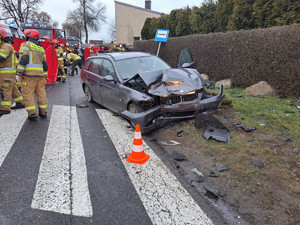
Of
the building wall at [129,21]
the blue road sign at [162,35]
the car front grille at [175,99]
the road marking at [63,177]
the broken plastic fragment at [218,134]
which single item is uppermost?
the building wall at [129,21]

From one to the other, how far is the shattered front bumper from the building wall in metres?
33.7

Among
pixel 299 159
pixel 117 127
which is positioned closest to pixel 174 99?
pixel 117 127

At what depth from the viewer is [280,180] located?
10.0 feet

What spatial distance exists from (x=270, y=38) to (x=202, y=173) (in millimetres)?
5806

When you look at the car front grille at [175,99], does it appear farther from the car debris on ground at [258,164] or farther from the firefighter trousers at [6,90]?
the firefighter trousers at [6,90]

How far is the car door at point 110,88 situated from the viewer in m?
5.50

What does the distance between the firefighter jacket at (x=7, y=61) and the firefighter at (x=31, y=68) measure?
463 millimetres

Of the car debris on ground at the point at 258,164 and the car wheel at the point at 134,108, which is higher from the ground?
the car wheel at the point at 134,108

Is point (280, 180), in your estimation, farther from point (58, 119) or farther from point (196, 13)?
point (196, 13)

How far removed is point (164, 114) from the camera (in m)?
4.70

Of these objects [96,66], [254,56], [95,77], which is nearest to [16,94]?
[95,77]

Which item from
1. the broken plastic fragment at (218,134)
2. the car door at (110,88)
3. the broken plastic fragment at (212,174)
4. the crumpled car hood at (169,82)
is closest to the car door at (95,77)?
the car door at (110,88)

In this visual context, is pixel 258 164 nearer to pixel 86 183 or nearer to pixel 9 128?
pixel 86 183

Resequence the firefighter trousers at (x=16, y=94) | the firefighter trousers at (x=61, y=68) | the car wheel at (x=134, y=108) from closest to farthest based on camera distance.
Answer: the car wheel at (x=134, y=108), the firefighter trousers at (x=16, y=94), the firefighter trousers at (x=61, y=68)
